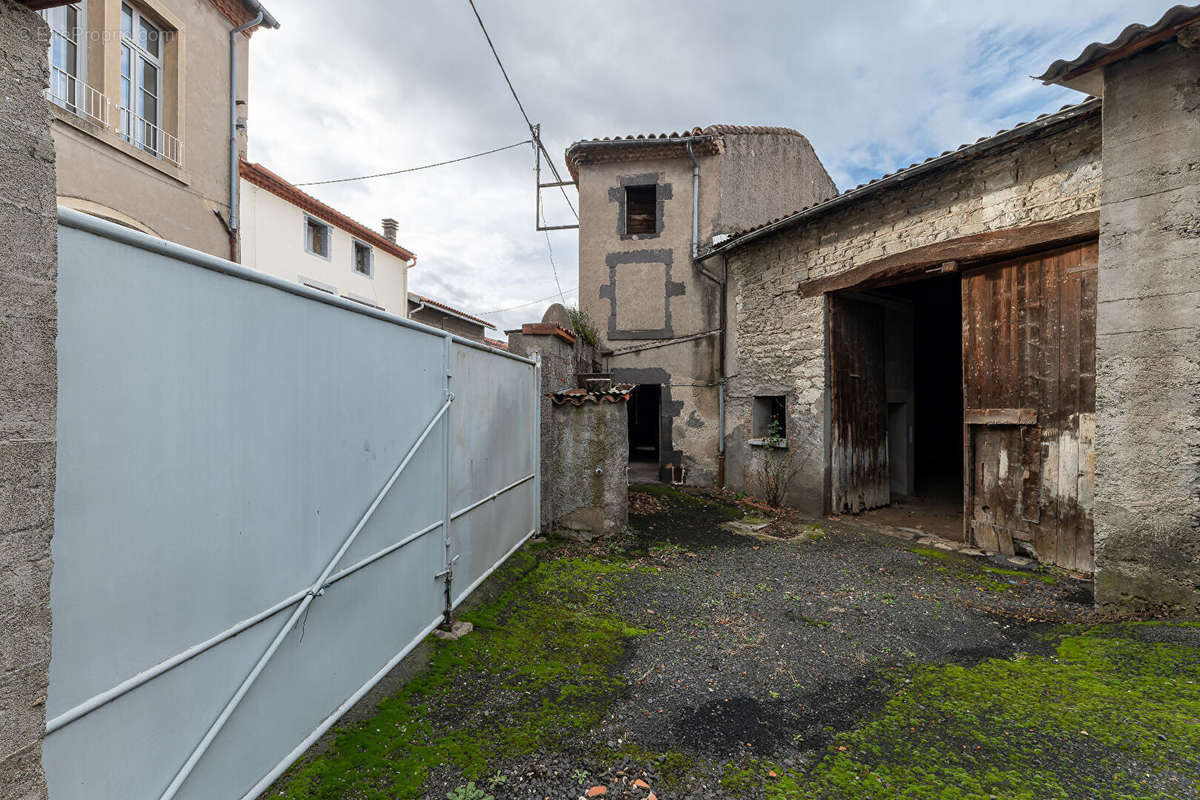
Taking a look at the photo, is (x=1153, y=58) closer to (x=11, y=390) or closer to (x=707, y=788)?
(x=707, y=788)

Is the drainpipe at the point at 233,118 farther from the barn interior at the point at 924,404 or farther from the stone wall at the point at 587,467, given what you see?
the barn interior at the point at 924,404

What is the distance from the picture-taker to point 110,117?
22.4ft

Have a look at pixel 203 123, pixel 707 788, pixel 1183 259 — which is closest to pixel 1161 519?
pixel 1183 259

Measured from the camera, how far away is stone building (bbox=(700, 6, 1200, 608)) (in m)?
3.79

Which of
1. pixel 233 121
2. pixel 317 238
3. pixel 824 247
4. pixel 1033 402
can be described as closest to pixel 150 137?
pixel 233 121

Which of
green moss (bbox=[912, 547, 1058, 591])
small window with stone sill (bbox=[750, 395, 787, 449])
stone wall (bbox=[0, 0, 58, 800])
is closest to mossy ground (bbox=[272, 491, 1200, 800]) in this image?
green moss (bbox=[912, 547, 1058, 591])

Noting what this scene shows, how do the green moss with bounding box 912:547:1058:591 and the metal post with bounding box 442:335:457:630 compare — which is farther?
the green moss with bounding box 912:547:1058:591

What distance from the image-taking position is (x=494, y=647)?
3.54 metres

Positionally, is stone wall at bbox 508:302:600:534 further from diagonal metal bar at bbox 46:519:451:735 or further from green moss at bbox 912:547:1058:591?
green moss at bbox 912:547:1058:591

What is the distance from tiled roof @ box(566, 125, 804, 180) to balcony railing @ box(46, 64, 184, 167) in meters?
6.67

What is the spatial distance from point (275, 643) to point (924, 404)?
13.1 metres

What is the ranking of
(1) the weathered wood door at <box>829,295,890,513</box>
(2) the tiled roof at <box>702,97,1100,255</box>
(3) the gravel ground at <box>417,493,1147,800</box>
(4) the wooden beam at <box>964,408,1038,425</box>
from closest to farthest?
(3) the gravel ground at <box>417,493,1147,800</box> < (2) the tiled roof at <box>702,97,1100,255</box> < (4) the wooden beam at <box>964,408,1038,425</box> < (1) the weathered wood door at <box>829,295,890,513</box>

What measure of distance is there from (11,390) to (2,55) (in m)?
0.78

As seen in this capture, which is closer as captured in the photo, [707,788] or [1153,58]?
[707,788]
